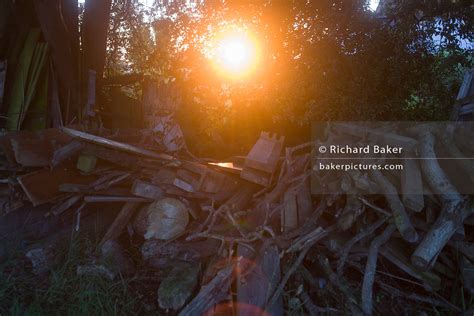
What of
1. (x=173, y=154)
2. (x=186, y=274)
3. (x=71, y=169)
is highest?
(x=173, y=154)

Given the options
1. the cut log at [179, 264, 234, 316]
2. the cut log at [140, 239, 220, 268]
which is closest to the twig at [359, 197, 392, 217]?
the cut log at [179, 264, 234, 316]

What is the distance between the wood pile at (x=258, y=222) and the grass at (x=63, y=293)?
0.11 meters

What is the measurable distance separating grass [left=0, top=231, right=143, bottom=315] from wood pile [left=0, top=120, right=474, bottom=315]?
0.38ft

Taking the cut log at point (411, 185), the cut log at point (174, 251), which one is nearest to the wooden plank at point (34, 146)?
the cut log at point (174, 251)

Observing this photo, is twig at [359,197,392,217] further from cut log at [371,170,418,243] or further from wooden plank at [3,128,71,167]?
wooden plank at [3,128,71,167]

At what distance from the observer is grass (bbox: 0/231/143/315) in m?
2.52

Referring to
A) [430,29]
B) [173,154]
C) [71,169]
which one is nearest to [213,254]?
[173,154]

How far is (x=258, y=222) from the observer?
117 inches

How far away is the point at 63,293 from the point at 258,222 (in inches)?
69.6

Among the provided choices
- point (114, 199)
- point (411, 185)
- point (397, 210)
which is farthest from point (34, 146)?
point (411, 185)

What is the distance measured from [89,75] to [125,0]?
3.37m

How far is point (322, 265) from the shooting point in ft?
8.29

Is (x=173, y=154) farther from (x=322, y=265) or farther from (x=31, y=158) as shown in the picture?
(x=322, y=265)

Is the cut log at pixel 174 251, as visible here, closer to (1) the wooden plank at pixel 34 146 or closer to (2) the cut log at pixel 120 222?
(2) the cut log at pixel 120 222
